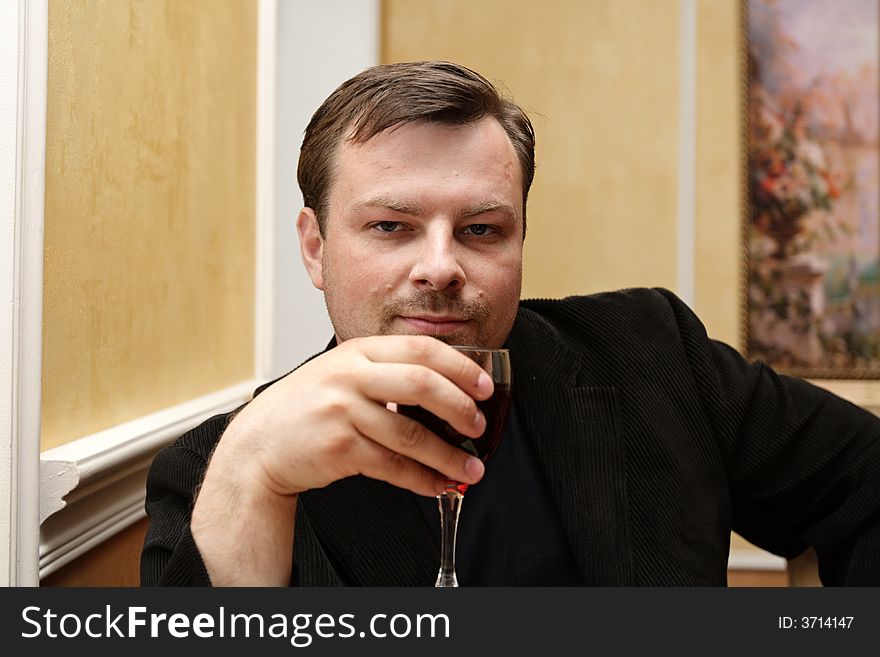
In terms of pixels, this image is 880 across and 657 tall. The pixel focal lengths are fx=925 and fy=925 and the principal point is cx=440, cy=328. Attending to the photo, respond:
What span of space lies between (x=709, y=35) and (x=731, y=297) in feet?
3.65

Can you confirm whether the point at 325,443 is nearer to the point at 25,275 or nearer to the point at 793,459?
the point at 25,275

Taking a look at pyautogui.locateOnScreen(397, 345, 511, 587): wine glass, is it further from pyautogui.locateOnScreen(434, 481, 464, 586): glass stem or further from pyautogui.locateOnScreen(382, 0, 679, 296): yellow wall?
pyautogui.locateOnScreen(382, 0, 679, 296): yellow wall

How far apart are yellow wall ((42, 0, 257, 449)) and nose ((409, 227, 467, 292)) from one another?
0.52 m

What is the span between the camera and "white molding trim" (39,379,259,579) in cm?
127

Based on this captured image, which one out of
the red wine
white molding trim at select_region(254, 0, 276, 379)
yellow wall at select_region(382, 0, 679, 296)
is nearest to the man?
the red wine

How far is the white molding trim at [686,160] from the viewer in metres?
3.90

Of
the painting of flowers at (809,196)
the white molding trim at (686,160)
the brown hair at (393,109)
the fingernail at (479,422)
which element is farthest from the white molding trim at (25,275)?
the painting of flowers at (809,196)

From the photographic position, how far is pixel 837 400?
5.19 feet

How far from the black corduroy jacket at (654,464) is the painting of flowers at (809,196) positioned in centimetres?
247

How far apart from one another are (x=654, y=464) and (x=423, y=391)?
0.77 meters

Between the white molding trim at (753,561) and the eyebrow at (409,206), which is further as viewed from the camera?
the white molding trim at (753,561)

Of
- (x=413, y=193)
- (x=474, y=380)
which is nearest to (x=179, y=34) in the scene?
(x=413, y=193)

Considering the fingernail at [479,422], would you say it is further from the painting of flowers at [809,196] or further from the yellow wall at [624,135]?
the painting of flowers at [809,196]

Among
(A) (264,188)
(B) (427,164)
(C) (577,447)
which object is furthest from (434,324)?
(A) (264,188)
